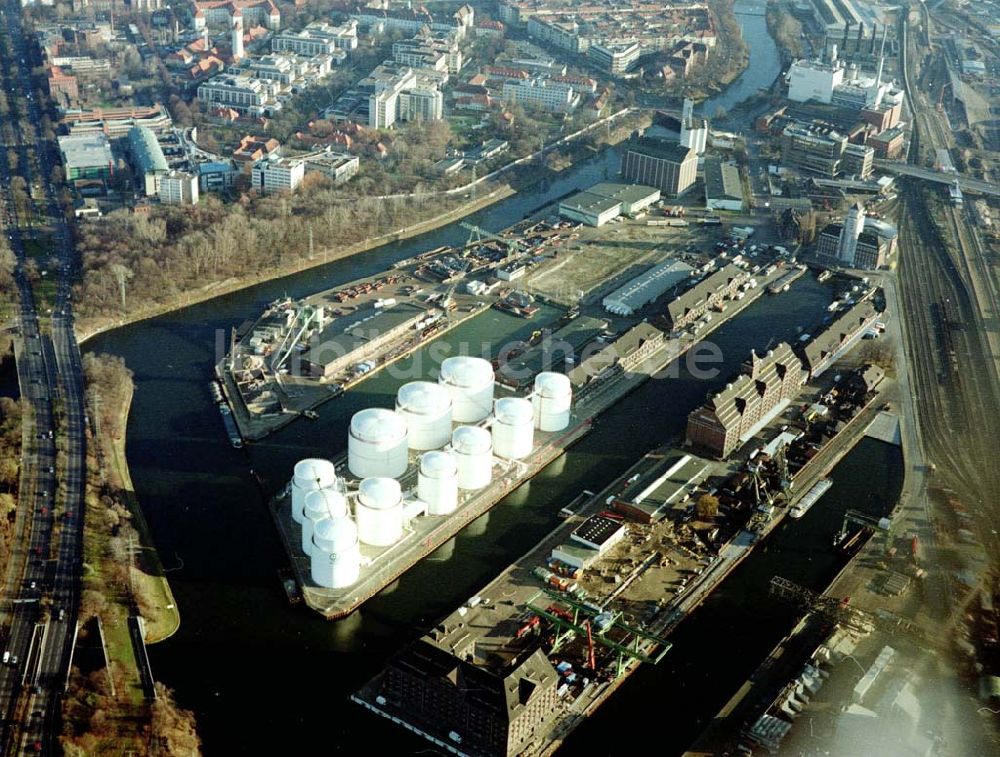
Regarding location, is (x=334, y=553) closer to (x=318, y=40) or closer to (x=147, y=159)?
(x=147, y=159)

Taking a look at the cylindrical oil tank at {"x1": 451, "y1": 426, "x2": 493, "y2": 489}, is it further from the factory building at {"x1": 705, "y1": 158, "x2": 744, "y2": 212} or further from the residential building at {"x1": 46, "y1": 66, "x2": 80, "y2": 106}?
the residential building at {"x1": 46, "y1": 66, "x2": 80, "y2": 106}

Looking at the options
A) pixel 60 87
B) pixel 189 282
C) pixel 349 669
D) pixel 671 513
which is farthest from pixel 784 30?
pixel 349 669

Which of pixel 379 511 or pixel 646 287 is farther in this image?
pixel 646 287

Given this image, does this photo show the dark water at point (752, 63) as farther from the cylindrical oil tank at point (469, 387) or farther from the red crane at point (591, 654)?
the red crane at point (591, 654)

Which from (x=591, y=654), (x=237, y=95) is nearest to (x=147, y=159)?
(x=237, y=95)

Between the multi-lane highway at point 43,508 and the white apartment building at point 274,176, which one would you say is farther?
the white apartment building at point 274,176

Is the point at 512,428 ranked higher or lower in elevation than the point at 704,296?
higher

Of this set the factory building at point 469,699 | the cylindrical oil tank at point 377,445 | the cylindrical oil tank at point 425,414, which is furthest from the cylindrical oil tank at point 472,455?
the factory building at point 469,699
